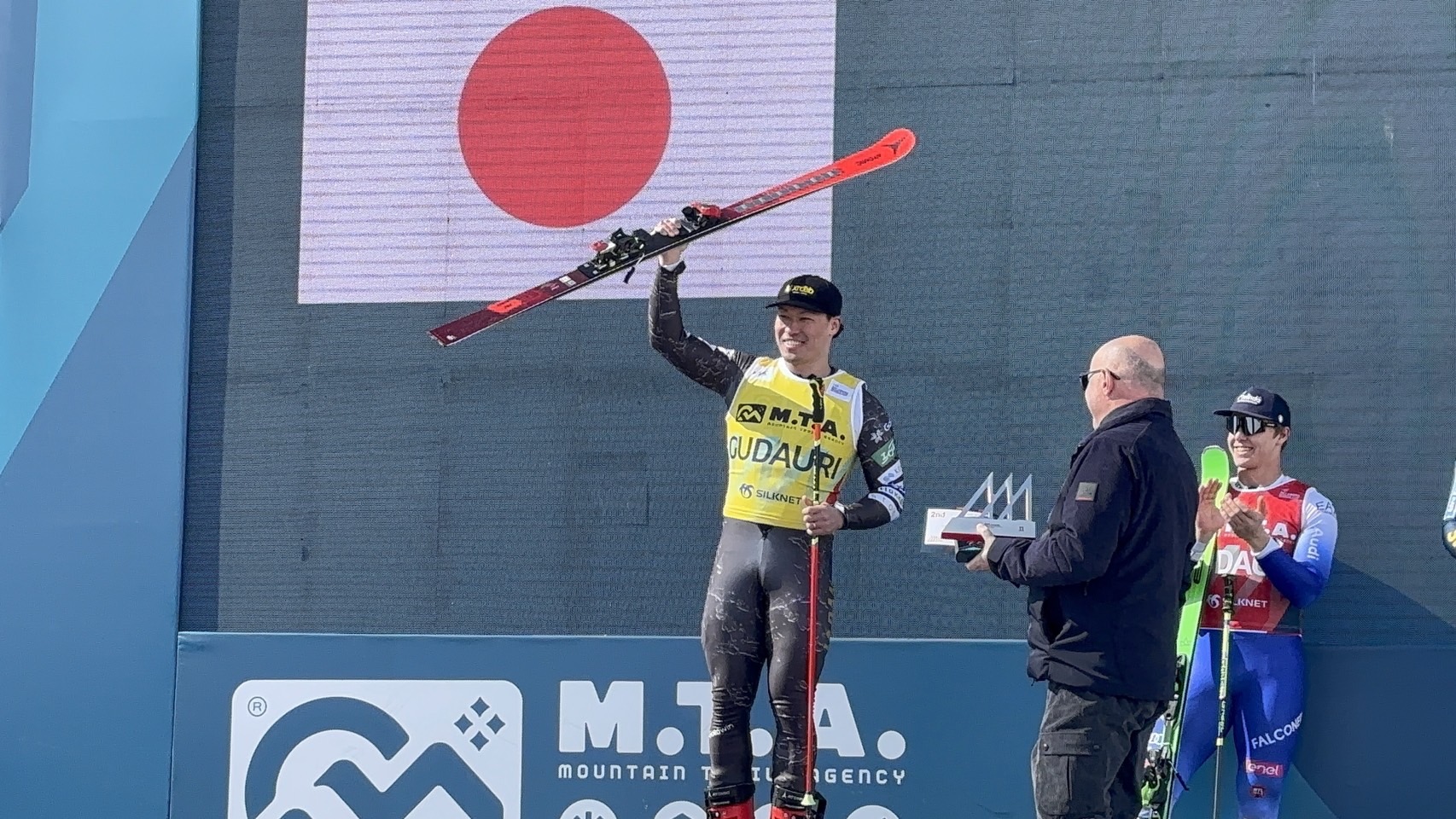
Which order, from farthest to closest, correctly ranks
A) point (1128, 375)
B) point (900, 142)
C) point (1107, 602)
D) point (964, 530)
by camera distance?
point (900, 142) < point (964, 530) < point (1128, 375) < point (1107, 602)

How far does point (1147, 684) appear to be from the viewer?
394 centimetres

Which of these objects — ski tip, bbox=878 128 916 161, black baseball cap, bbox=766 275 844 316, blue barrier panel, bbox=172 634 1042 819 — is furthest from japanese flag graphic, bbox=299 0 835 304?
blue barrier panel, bbox=172 634 1042 819

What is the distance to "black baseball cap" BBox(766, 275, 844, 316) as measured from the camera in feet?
16.1

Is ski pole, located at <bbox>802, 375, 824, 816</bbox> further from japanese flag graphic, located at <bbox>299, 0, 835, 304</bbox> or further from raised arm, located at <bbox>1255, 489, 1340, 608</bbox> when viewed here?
raised arm, located at <bbox>1255, 489, 1340, 608</bbox>

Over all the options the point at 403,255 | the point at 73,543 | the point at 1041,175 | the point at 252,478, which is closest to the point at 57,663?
the point at 73,543

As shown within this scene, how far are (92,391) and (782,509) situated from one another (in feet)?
8.75

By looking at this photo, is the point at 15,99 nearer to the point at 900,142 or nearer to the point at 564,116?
the point at 564,116

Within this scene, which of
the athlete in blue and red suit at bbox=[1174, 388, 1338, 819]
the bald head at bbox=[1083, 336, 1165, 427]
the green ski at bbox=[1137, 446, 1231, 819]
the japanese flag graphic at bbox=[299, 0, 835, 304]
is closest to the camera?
the bald head at bbox=[1083, 336, 1165, 427]

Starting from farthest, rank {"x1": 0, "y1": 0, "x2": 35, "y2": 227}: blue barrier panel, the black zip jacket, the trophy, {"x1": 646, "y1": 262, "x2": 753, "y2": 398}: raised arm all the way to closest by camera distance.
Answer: {"x1": 0, "y1": 0, "x2": 35, "y2": 227}: blue barrier panel < {"x1": 646, "y1": 262, "x2": 753, "y2": 398}: raised arm < the trophy < the black zip jacket

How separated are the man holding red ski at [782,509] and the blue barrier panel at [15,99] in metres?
2.58

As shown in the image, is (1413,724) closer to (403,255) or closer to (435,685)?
(435,685)

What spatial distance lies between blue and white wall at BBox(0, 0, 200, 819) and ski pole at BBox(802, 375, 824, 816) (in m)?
2.42

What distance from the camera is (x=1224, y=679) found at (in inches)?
199

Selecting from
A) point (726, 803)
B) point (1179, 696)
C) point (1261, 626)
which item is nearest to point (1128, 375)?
→ point (1179, 696)
